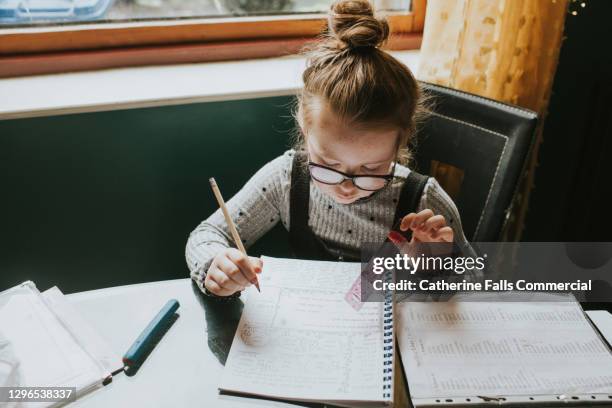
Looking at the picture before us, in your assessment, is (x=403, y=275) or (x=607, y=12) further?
(x=607, y=12)

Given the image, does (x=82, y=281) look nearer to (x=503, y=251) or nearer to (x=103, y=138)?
(x=103, y=138)

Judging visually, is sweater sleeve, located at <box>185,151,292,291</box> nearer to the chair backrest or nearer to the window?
the chair backrest

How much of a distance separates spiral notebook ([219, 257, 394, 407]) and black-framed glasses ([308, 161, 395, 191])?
0.16 meters

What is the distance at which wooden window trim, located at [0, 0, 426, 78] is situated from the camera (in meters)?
1.41

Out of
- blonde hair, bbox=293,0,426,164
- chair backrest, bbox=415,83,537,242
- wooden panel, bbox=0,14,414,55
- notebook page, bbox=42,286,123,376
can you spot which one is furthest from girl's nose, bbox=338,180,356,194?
wooden panel, bbox=0,14,414,55

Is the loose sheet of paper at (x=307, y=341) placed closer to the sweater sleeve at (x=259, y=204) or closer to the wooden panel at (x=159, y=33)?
the sweater sleeve at (x=259, y=204)

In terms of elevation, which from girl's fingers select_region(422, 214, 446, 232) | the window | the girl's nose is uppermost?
the window

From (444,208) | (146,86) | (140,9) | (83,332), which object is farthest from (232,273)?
(140,9)

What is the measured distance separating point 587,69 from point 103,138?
1.48 meters

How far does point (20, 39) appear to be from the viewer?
1.40 metres

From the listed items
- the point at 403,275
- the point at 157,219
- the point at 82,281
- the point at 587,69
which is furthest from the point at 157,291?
the point at 587,69

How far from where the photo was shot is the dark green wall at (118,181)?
130cm

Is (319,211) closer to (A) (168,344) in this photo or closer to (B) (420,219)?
(B) (420,219)

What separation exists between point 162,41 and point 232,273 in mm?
990
